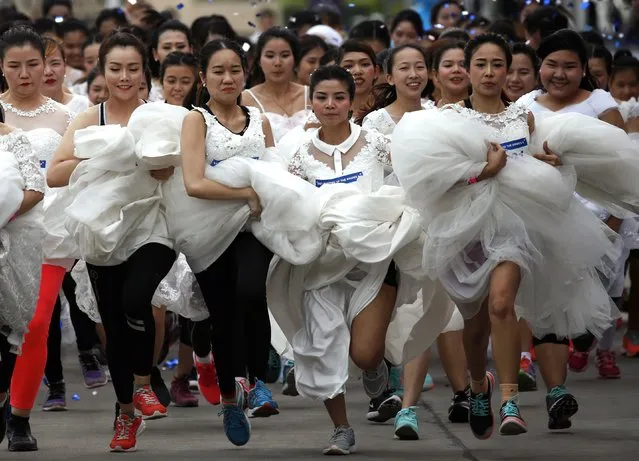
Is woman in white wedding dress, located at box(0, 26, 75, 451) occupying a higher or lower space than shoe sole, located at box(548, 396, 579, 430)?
higher

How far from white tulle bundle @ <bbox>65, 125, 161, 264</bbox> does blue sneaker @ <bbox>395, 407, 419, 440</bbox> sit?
1.78m

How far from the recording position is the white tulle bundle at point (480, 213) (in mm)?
8609

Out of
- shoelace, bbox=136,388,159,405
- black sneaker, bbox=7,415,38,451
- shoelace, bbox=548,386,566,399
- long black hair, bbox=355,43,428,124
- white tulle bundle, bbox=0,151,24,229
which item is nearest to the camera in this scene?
white tulle bundle, bbox=0,151,24,229

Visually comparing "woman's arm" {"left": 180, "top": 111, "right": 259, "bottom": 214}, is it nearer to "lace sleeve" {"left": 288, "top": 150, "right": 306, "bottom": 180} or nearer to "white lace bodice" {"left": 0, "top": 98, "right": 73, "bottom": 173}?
"lace sleeve" {"left": 288, "top": 150, "right": 306, "bottom": 180}

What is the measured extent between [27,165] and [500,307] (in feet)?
8.61

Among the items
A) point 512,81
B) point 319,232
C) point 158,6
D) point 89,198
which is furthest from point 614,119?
point 158,6

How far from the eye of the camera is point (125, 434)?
29.5 feet

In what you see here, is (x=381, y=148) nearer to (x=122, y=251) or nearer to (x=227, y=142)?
(x=227, y=142)

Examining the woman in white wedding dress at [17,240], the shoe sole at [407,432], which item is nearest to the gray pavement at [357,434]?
the shoe sole at [407,432]

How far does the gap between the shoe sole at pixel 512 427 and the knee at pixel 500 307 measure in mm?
531

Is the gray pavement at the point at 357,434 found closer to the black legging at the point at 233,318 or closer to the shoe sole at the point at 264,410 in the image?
the shoe sole at the point at 264,410

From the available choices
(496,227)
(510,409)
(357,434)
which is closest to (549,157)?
(496,227)

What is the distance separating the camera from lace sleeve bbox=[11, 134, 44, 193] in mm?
8758

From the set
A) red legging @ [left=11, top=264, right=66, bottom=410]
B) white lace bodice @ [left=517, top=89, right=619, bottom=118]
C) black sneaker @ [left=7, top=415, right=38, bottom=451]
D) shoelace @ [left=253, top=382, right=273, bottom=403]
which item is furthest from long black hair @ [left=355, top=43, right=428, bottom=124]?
black sneaker @ [left=7, top=415, right=38, bottom=451]
